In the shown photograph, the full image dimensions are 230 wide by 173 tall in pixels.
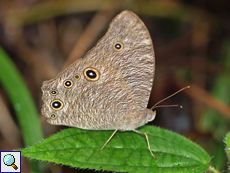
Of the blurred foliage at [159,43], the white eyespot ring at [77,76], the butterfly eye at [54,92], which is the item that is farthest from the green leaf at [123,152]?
the blurred foliage at [159,43]

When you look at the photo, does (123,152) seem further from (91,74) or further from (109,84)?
(91,74)

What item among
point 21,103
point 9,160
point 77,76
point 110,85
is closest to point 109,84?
point 110,85

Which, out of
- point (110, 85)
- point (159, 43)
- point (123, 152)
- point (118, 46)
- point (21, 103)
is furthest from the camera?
point (159, 43)

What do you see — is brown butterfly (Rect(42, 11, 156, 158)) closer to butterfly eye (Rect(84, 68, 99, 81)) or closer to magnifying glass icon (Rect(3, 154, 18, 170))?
butterfly eye (Rect(84, 68, 99, 81))

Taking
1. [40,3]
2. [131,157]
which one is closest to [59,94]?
[131,157]

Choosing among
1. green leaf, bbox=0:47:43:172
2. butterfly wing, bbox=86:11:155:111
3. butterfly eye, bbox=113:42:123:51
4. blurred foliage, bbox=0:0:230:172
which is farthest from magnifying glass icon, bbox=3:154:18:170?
blurred foliage, bbox=0:0:230:172

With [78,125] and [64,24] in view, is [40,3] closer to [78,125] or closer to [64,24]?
[64,24]

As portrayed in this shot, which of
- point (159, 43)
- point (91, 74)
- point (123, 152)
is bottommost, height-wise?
point (123, 152)

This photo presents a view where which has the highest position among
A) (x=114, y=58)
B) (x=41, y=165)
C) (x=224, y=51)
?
(x=224, y=51)
